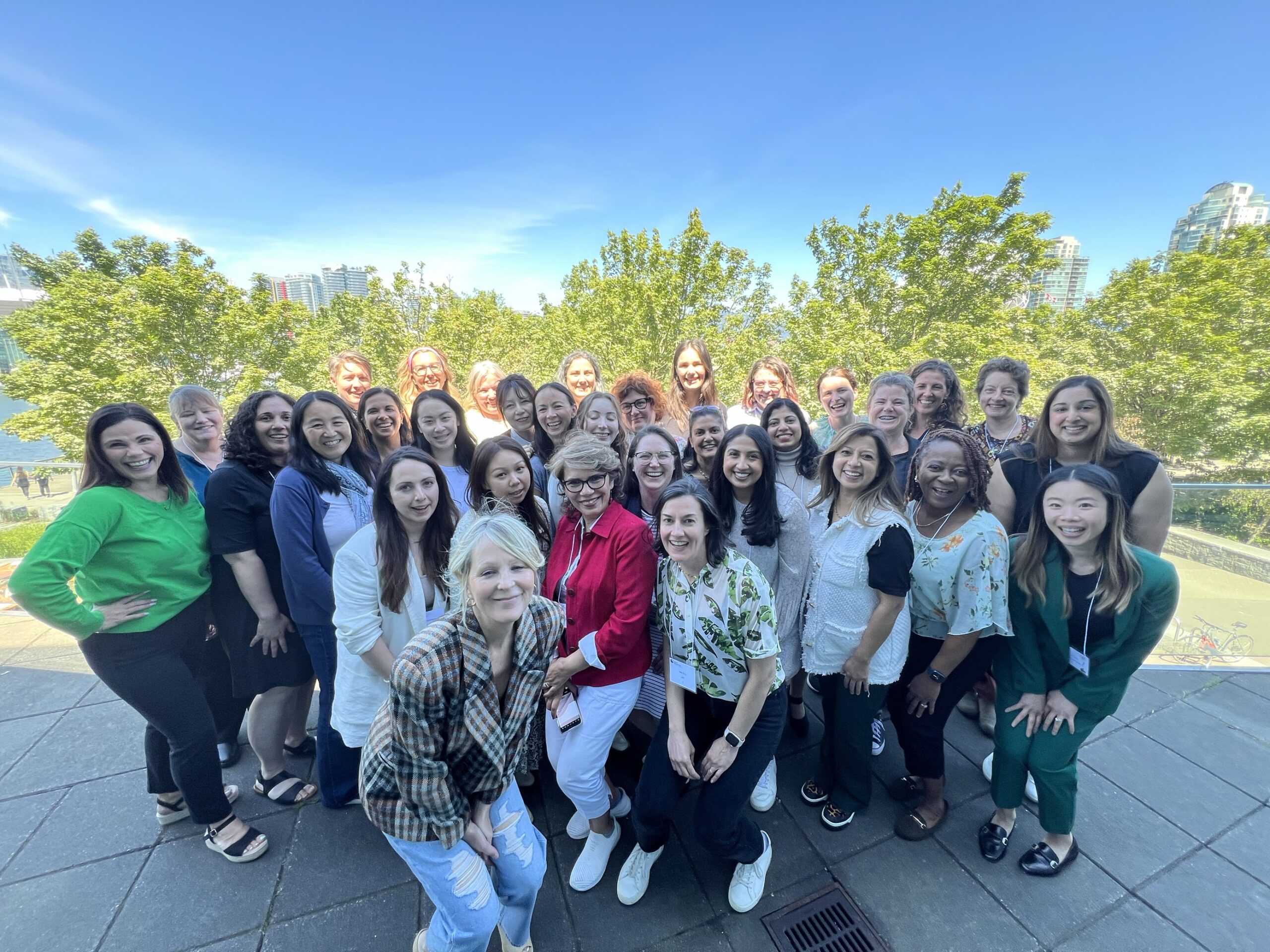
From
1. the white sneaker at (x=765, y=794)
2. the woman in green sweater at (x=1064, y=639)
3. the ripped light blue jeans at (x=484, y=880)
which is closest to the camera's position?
the ripped light blue jeans at (x=484, y=880)

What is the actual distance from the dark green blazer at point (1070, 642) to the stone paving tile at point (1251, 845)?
1.13 meters

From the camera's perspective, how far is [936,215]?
53.3 ft

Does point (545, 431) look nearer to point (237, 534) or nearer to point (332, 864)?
point (237, 534)

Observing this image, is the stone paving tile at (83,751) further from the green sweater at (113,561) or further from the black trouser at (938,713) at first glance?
A: the black trouser at (938,713)

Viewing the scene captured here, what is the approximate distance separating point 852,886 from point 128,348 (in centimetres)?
2218

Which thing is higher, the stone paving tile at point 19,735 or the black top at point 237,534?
the black top at point 237,534

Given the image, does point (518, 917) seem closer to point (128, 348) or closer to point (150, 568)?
point (150, 568)

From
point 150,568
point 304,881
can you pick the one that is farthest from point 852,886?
point 150,568

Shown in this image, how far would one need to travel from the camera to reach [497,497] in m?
2.71

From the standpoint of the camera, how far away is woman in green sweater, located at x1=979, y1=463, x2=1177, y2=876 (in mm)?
2168

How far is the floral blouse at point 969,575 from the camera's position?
7.83 feet

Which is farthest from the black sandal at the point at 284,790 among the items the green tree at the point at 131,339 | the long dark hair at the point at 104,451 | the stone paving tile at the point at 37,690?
the green tree at the point at 131,339

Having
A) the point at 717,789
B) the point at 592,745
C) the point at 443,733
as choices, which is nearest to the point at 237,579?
the point at 443,733

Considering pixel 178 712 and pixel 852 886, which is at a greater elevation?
pixel 178 712
